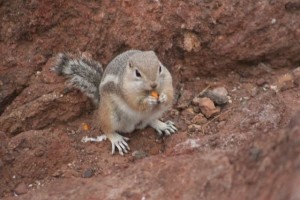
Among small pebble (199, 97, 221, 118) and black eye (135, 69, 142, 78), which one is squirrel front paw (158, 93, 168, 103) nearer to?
black eye (135, 69, 142, 78)

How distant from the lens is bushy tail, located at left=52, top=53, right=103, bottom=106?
20.2ft

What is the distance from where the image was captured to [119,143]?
A: 589cm

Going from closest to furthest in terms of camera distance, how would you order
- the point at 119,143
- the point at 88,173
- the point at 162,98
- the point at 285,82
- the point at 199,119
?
the point at 88,173
the point at 162,98
the point at 119,143
the point at 199,119
the point at 285,82

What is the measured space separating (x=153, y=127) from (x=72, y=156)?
91 centimetres

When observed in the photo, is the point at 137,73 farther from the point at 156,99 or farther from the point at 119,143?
the point at 119,143


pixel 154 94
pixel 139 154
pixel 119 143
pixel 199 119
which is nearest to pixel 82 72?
pixel 119 143

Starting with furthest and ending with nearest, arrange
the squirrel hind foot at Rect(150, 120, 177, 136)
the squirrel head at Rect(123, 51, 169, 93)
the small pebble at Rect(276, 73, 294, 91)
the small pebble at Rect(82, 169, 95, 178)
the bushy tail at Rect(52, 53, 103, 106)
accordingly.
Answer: the small pebble at Rect(276, 73, 294, 91) → the bushy tail at Rect(52, 53, 103, 106) → the squirrel hind foot at Rect(150, 120, 177, 136) → the small pebble at Rect(82, 169, 95, 178) → the squirrel head at Rect(123, 51, 169, 93)

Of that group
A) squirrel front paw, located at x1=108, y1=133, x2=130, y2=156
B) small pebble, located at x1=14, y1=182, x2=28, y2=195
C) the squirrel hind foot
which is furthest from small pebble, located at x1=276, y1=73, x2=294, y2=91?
small pebble, located at x1=14, y1=182, x2=28, y2=195

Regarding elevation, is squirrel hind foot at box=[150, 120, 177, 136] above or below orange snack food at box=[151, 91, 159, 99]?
below

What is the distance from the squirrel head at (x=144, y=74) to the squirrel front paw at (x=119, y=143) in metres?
0.58

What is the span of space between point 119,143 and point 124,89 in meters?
0.57

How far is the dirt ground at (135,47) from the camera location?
557 cm

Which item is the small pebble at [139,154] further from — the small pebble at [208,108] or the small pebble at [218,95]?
the small pebble at [218,95]

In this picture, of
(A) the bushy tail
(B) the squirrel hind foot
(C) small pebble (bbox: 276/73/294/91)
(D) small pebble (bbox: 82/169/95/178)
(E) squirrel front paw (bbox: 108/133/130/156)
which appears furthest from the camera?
(C) small pebble (bbox: 276/73/294/91)
